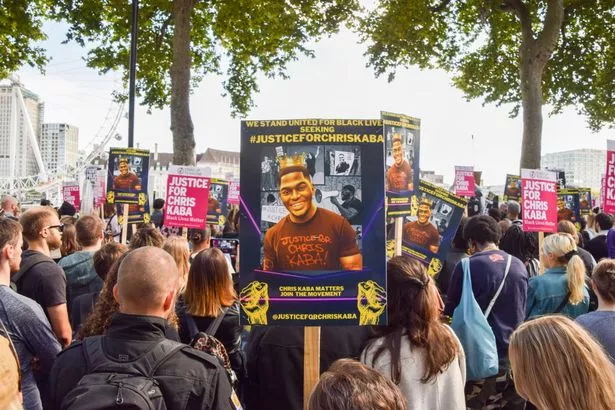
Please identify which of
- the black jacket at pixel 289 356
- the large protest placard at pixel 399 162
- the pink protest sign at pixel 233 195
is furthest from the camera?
the pink protest sign at pixel 233 195

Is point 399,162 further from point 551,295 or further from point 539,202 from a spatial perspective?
point 539,202

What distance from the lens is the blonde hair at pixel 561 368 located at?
2170 millimetres

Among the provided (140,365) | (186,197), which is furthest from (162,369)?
(186,197)

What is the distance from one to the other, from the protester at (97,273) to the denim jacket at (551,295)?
3.28 m

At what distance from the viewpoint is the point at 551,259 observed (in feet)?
17.3

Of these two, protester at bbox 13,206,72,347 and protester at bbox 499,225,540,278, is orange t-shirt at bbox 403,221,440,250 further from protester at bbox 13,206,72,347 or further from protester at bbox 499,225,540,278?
protester at bbox 13,206,72,347

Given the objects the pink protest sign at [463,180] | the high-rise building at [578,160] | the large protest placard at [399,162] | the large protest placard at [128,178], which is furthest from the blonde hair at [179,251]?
the high-rise building at [578,160]

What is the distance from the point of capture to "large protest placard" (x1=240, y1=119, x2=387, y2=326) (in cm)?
326

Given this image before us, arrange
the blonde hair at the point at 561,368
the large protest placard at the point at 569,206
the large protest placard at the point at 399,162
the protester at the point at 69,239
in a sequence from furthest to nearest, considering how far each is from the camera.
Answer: the large protest placard at the point at 569,206 < the protester at the point at 69,239 < the large protest placard at the point at 399,162 < the blonde hair at the point at 561,368

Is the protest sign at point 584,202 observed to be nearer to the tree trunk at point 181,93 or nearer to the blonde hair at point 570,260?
the tree trunk at point 181,93

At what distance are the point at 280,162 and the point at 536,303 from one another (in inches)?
116

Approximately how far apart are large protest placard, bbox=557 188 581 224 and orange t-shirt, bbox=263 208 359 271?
30.9ft

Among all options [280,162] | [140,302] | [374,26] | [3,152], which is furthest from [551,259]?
[3,152]

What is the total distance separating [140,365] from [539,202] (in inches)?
247
